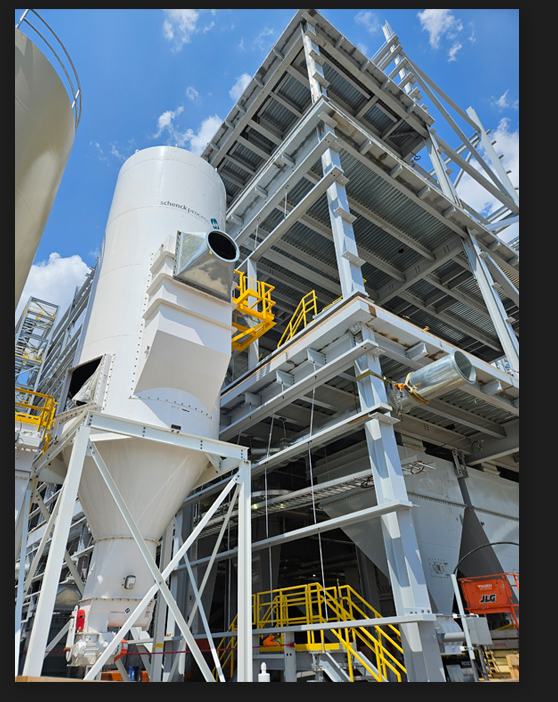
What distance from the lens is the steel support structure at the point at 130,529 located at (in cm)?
565

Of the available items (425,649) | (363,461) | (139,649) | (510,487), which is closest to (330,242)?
(363,461)

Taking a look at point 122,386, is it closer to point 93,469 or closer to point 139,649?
point 93,469

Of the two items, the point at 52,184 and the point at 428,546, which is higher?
the point at 52,184

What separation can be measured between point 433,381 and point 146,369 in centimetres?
543

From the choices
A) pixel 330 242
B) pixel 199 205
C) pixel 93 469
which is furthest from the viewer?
pixel 330 242

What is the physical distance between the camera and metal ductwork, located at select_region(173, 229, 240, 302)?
27.7 feet

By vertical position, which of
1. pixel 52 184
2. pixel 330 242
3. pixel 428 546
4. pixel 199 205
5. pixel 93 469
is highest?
pixel 330 242

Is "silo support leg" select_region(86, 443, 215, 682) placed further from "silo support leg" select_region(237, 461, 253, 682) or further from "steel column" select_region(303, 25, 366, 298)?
"steel column" select_region(303, 25, 366, 298)

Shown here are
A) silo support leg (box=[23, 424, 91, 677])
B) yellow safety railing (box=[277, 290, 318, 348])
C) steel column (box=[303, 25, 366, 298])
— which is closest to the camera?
silo support leg (box=[23, 424, 91, 677])

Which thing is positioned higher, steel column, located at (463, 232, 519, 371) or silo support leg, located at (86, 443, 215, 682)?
steel column, located at (463, 232, 519, 371)

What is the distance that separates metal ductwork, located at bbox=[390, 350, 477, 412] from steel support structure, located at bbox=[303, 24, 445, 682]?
0.50 meters

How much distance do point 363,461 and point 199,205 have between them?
8.26m

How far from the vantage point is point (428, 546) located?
37.8 ft

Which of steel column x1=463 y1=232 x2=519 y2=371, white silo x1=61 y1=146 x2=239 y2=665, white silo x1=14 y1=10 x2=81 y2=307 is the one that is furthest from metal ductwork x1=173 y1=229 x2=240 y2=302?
steel column x1=463 y1=232 x2=519 y2=371
